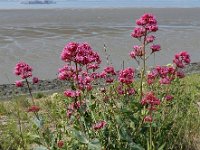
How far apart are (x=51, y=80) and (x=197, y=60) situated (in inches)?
288

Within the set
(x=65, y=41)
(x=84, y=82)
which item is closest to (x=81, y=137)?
(x=84, y=82)

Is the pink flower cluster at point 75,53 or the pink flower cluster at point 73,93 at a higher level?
the pink flower cluster at point 75,53

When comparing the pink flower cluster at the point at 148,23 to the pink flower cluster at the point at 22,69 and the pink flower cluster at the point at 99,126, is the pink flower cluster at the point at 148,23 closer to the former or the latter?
the pink flower cluster at the point at 99,126

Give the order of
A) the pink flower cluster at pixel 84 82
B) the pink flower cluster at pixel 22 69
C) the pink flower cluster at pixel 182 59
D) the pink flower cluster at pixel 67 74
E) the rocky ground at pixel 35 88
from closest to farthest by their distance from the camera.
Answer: the pink flower cluster at pixel 67 74 → the pink flower cluster at pixel 84 82 → the pink flower cluster at pixel 22 69 → the pink flower cluster at pixel 182 59 → the rocky ground at pixel 35 88

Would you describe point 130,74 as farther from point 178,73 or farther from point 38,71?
point 38,71

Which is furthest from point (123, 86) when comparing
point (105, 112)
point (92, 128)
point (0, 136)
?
point (0, 136)

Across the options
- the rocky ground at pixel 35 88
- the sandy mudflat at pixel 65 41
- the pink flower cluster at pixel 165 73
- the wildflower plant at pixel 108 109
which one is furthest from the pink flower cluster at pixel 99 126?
the sandy mudflat at pixel 65 41

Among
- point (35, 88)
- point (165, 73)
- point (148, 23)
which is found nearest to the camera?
point (148, 23)

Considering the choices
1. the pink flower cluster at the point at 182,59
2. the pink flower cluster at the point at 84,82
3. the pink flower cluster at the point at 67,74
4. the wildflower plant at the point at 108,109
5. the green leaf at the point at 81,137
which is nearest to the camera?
the green leaf at the point at 81,137

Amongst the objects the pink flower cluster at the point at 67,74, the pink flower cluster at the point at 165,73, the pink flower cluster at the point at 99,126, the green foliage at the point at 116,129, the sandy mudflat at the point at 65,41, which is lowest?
the sandy mudflat at the point at 65,41

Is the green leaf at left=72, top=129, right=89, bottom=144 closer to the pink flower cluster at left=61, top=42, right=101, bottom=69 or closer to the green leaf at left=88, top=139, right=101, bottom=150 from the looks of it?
the green leaf at left=88, top=139, right=101, bottom=150

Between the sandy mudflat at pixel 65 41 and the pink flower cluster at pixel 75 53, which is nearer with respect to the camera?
the pink flower cluster at pixel 75 53

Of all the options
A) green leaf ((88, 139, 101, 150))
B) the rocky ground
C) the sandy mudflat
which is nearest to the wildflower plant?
green leaf ((88, 139, 101, 150))

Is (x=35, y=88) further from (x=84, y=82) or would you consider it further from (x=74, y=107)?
(x=84, y=82)
